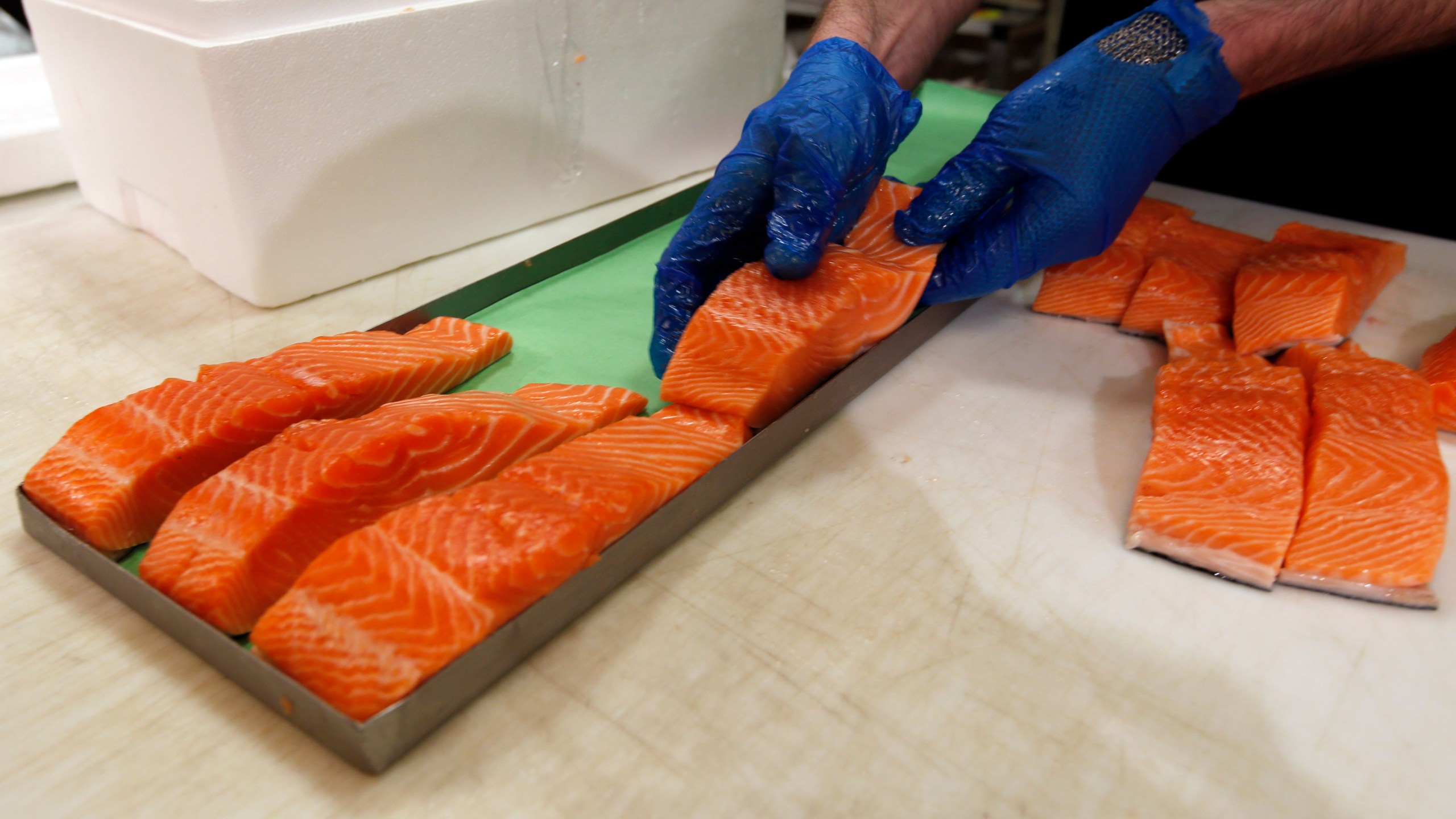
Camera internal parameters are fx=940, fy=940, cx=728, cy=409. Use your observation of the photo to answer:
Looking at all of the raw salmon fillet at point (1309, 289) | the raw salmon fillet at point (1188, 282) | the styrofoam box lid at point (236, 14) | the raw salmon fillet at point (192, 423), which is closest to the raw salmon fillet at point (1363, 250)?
the raw salmon fillet at point (1309, 289)

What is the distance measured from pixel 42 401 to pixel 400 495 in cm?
139

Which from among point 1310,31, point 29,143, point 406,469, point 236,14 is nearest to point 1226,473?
point 1310,31

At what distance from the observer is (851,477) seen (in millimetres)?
2568

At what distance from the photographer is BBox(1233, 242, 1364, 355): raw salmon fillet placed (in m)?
2.98

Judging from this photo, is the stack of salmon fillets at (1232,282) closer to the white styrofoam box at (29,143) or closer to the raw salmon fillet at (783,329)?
the raw salmon fillet at (783,329)

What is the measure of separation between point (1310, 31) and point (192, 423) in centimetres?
348

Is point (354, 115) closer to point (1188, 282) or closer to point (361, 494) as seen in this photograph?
point (361, 494)

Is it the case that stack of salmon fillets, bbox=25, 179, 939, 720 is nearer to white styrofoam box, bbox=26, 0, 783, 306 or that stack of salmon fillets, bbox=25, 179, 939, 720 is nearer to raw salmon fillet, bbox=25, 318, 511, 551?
raw salmon fillet, bbox=25, 318, 511, 551

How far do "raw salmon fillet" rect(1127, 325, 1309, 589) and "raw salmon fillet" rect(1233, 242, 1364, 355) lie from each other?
0.25 metres

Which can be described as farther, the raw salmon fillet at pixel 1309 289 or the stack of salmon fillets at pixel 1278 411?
the raw salmon fillet at pixel 1309 289

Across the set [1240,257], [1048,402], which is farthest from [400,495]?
[1240,257]

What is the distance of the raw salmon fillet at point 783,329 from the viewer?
2.49 metres

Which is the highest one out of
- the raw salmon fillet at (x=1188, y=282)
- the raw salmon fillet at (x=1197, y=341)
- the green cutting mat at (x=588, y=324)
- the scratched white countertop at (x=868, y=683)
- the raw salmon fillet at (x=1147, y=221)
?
the raw salmon fillet at (x=1147, y=221)

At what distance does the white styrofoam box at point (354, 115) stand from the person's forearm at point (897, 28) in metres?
0.74
